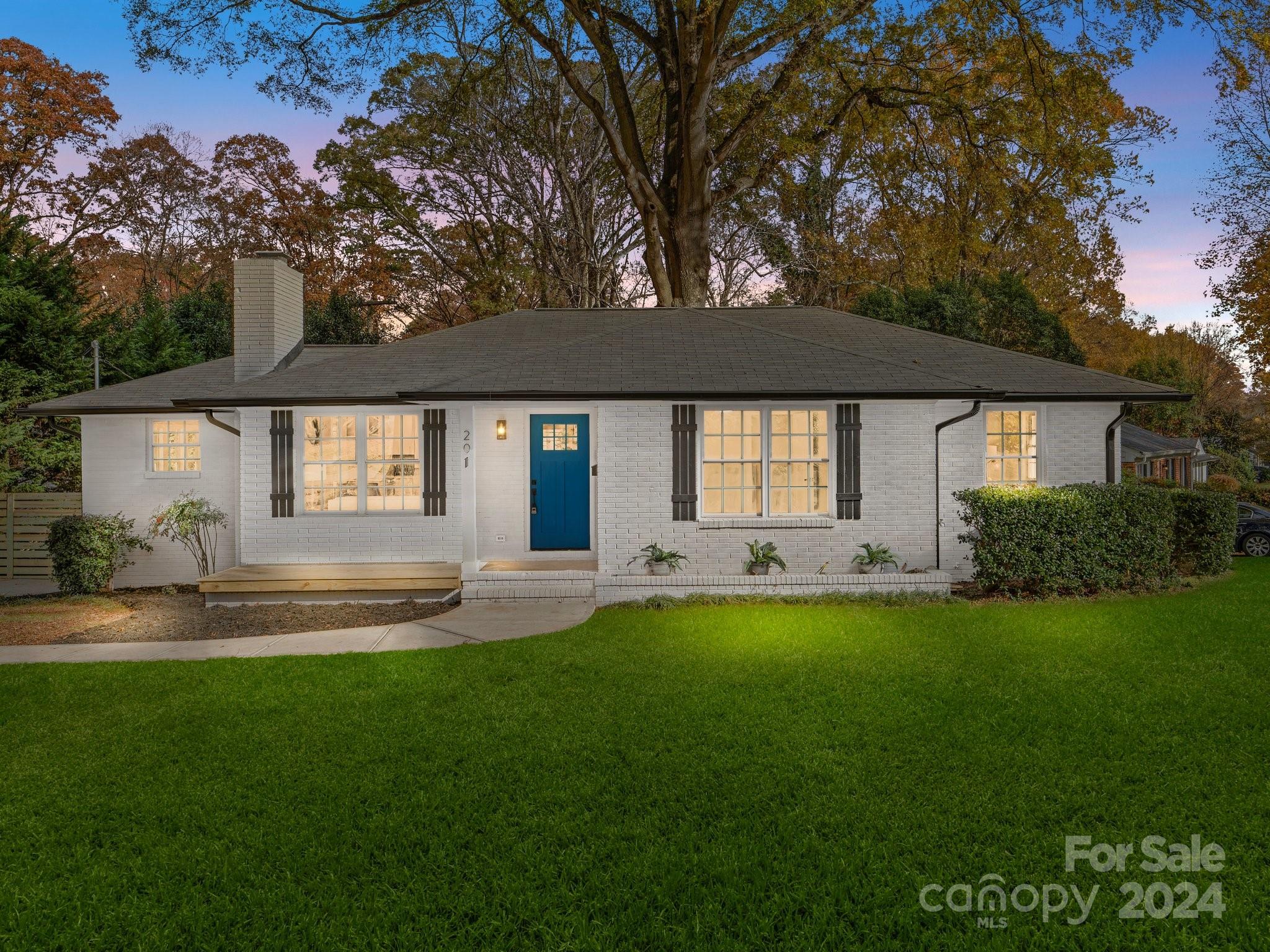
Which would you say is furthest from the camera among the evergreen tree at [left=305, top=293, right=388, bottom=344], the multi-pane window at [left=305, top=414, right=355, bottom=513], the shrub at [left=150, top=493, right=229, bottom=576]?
the evergreen tree at [left=305, top=293, right=388, bottom=344]

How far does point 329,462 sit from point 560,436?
3.58 m

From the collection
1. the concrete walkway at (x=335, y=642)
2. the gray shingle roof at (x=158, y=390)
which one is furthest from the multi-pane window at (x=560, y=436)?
the gray shingle roof at (x=158, y=390)

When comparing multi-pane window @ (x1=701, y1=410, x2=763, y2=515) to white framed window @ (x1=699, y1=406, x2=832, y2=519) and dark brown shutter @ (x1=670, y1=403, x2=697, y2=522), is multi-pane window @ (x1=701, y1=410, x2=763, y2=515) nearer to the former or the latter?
white framed window @ (x1=699, y1=406, x2=832, y2=519)

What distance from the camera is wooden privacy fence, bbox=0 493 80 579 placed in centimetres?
1295

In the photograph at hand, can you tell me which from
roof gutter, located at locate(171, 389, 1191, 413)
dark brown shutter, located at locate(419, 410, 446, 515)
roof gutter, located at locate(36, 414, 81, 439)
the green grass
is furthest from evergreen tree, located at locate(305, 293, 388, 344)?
the green grass

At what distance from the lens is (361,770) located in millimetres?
4488

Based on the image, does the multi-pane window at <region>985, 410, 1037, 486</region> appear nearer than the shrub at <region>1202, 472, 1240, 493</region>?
Yes

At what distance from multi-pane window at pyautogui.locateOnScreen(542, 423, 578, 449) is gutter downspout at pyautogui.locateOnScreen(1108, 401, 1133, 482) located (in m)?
8.45

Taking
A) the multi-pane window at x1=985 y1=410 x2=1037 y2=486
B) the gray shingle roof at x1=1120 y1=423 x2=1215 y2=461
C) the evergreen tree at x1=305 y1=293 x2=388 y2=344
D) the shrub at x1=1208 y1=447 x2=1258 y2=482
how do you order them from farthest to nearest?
the shrub at x1=1208 y1=447 x2=1258 y2=482
the evergreen tree at x1=305 y1=293 x2=388 y2=344
the gray shingle roof at x1=1120 y1=423 x2=1215 y2=461
the multi-pane window at x1=985 y1=410 x2=1037 y2=486

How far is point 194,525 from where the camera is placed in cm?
1148

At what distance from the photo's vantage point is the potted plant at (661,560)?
10.1m

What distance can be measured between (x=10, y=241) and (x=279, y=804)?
18.3 m

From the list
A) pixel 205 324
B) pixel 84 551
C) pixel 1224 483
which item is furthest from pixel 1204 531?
pixel 205 324

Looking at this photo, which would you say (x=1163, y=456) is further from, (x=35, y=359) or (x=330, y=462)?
(x=35, y=359)
